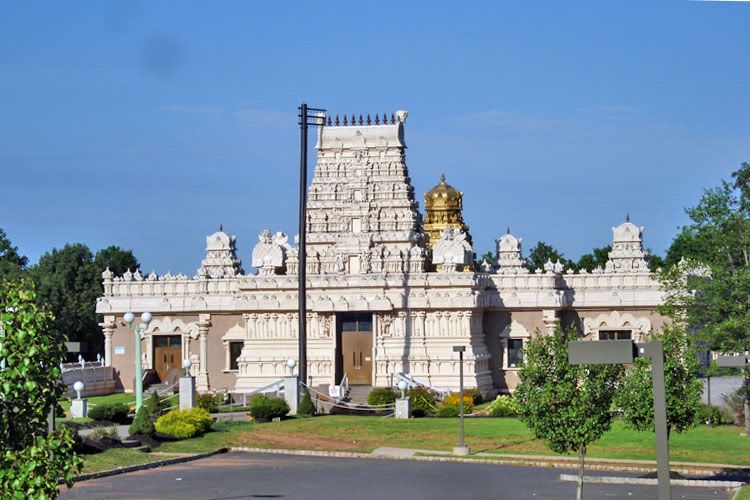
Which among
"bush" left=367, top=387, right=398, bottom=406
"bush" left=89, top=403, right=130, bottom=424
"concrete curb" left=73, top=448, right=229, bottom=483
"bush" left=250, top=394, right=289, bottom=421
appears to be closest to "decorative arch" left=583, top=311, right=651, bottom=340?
"bush" left=367, top=387, right=398, bottom=406

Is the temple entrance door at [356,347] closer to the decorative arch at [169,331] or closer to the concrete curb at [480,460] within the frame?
the decorative arch at [169,331]

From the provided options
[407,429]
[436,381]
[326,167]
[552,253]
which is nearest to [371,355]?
[436,381]

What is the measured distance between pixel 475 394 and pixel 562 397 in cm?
3062

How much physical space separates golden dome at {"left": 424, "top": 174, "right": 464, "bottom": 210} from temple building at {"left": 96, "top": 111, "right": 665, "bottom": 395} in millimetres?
10788

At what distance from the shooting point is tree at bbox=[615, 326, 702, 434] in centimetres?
3612

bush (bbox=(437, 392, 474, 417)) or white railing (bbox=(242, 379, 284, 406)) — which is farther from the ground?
white railing (bbox=(242, 379, 284, 406))

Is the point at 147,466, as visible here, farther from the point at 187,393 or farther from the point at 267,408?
the point at 267,408

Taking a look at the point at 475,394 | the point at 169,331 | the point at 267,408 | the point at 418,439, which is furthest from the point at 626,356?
the point at 169,331

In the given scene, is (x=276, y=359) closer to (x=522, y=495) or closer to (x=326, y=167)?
(x=326, y=167)

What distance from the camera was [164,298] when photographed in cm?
7512

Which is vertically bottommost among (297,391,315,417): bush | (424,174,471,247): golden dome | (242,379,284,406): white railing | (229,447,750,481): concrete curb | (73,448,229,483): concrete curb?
(229,447,750,481): concrete curb

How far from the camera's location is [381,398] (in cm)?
6103

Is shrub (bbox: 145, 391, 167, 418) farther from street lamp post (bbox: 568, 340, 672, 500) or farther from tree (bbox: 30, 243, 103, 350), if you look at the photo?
tree (bbox: 30, 243, 103, 350)

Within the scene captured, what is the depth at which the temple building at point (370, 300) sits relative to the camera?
68.2 meters
